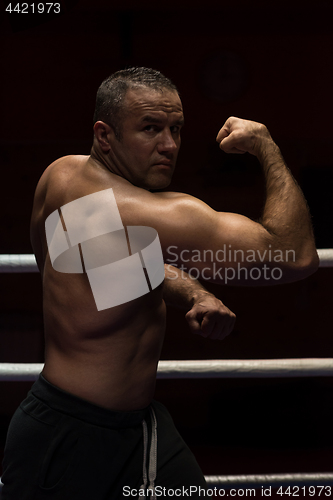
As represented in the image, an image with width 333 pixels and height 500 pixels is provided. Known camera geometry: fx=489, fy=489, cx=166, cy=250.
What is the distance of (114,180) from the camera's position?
96cm

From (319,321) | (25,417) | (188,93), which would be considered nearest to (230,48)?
(188,93)

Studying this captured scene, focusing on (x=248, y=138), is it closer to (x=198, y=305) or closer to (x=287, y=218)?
(x=287, y=218)

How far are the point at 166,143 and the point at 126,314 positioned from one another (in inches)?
13.4

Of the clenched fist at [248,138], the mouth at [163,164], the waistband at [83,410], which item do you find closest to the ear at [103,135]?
the mouth at [163,164]

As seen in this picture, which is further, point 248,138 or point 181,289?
point 181,289

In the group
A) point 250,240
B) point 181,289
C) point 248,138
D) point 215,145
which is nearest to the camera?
point 250,240

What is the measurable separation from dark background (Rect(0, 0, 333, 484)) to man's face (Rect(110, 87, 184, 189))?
1.89 meters

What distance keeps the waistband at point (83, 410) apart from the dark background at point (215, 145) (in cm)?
191

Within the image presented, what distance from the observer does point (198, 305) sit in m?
1.00

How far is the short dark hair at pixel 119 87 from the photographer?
0.95 m

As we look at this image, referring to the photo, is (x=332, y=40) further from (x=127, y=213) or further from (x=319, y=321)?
(x=127, y=213)

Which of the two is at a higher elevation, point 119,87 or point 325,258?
point 119,87

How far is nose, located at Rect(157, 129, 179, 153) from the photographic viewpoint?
3.13 ft

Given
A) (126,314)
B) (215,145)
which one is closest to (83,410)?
(126,314)
